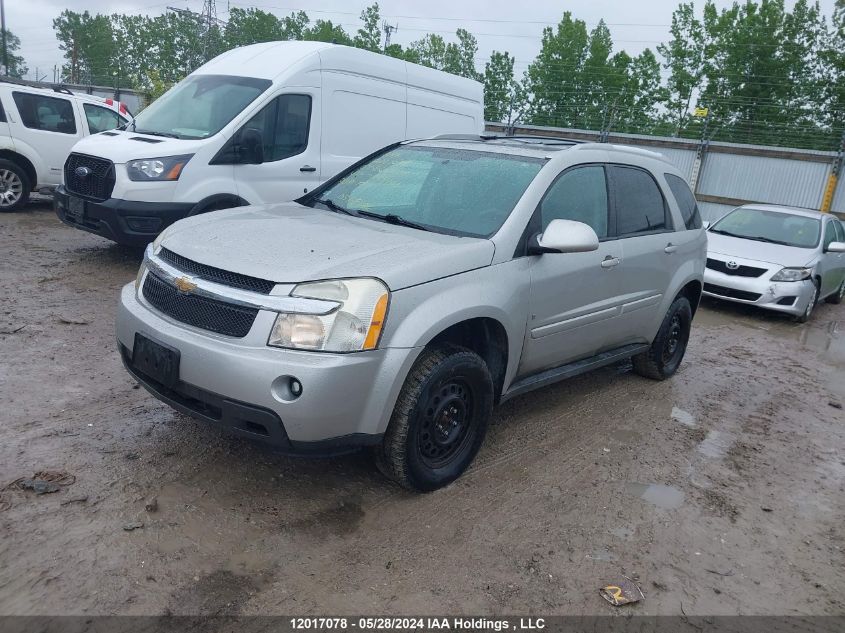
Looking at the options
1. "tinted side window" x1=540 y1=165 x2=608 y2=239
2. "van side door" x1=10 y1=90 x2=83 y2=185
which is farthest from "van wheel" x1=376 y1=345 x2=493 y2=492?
"van side door" x1=10 y1=90 x2=83 y2=185

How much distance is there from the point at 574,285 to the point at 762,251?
20.6ft

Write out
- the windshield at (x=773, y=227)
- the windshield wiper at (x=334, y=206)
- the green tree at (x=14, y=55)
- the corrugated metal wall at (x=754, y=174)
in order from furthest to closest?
the green tree at (x=14, y=55) → the corrugated metal wall at (x=754, y=174) → the windshield at (x=773, y=227) → the windshield wiper at (x=334, y=206)

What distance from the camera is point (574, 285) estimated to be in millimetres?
4121

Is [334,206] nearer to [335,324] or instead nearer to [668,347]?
[335,324]

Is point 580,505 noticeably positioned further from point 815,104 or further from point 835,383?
point 815,104

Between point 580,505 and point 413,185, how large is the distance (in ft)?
7.12

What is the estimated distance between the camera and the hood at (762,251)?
892cm

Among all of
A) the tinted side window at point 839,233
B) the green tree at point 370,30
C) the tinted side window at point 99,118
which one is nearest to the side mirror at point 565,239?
the tinted side window at point 839,233

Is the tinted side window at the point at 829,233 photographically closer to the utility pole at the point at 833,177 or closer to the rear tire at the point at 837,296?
the rear tire at the point at 837,296

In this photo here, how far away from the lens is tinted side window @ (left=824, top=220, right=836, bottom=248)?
379 inches

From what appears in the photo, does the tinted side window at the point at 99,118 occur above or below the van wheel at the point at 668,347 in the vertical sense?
above

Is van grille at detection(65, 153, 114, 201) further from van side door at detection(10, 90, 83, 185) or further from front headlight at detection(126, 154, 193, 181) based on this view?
van side door at detection(10, 90, 83, 185)

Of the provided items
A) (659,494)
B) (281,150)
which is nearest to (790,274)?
(659,494)

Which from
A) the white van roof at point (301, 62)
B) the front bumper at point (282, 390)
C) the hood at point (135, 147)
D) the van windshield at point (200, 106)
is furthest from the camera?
the white van roof at point (301, 62)
